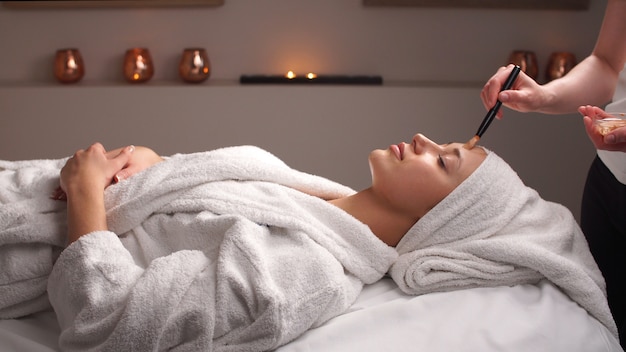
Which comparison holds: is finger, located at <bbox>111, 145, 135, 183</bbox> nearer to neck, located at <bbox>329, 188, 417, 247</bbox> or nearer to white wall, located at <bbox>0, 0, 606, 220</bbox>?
neck, located at <bbox>329, 188, 417, 247</bbox>

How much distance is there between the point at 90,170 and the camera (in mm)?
1455

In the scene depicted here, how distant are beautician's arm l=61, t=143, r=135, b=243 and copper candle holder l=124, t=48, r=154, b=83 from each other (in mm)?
1515

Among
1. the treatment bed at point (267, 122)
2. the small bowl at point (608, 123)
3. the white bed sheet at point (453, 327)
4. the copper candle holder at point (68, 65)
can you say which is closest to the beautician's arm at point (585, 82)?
the small bowl at point (608, 123)

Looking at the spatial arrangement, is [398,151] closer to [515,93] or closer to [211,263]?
[515,93]

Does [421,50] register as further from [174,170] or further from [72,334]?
[72,334]

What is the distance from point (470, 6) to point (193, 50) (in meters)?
1.21

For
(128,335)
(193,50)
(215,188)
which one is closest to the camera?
(128,335)

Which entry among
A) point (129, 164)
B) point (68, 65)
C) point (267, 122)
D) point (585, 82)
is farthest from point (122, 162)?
point (68, 65)

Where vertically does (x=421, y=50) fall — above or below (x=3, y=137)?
above

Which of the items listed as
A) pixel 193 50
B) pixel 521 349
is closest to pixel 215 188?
pixel 521 349

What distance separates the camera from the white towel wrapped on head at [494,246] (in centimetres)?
139

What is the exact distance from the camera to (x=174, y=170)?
1505 mm

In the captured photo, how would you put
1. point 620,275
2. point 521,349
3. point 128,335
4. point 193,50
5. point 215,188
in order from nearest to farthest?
point 128,335 → point 521,349 → point 215,188 → point 620,275 → point 193,50

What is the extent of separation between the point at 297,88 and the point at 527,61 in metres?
0.99
